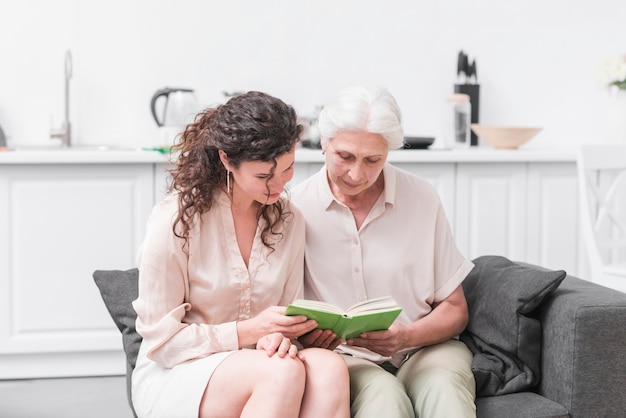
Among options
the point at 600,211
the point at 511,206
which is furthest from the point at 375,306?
the point at 511,206

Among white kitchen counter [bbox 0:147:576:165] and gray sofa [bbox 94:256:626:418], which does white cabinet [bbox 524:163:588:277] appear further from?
gray sofa [bbox 94:256:626:418]

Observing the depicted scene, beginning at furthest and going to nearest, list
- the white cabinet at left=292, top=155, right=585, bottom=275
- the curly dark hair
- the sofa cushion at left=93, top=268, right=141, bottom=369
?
the white cabinet at left=292, top=155, right=585, bottom=275 < the sofa cushion at left=93, top=268, right=141, bottom=369 < the curly dark hair

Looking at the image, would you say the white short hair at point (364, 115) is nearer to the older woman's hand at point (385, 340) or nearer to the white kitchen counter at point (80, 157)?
the older woman's hand at point (385, 340)

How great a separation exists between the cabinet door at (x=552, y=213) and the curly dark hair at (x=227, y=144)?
75.3 inches

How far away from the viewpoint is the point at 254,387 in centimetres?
184

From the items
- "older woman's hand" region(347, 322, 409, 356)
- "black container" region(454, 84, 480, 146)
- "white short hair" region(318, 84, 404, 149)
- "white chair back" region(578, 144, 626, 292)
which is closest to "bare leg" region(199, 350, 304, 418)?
"older woman's hand" region(347, 322, 409, 356)

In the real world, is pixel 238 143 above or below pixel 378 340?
above

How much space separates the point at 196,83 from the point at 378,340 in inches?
85.9

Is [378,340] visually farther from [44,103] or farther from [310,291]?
[44,103]

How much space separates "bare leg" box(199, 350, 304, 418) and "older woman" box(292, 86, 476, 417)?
0.27 meters

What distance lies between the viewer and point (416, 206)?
2314 mm

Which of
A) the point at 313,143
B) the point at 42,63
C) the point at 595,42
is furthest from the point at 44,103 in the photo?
the point at 595,42

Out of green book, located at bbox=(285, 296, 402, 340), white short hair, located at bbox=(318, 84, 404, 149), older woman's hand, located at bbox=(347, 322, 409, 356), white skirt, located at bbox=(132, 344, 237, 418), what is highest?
white short hair, located at bbox=(318, 84, 404, 149)

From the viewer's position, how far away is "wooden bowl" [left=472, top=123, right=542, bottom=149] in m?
3.80
